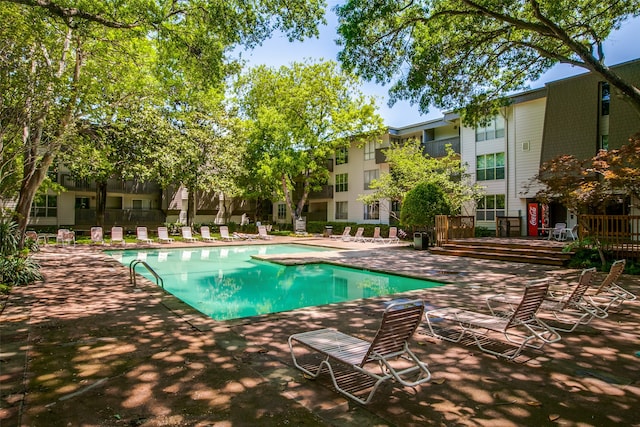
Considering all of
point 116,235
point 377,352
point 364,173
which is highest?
point 364,173

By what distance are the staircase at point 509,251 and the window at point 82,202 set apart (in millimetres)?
28324

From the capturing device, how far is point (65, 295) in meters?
8.23

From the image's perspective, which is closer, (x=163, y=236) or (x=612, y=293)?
(x=612, y=293)

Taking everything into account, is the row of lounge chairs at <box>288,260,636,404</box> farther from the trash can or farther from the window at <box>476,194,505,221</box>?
the window at <box>476,194,505,221</box>

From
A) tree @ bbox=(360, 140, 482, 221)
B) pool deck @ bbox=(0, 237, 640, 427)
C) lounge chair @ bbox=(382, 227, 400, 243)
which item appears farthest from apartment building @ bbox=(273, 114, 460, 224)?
pool deck @ bbox=(0, 237, 640, 427)

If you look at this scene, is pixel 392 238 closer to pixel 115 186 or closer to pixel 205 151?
pixel 205 151

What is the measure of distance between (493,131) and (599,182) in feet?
40.6

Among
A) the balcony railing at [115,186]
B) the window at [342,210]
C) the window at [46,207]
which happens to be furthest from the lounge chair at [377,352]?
the window at [46,207]

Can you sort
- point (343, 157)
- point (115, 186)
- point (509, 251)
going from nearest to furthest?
point (509, 251) < point (115, 186) < point (343, 157)

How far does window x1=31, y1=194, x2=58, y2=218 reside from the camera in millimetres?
28441

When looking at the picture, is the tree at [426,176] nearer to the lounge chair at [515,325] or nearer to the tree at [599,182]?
the tree at [599,182]

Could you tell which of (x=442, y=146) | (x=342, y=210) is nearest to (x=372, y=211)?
(x=342, y=210)

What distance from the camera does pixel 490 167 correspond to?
979 inches

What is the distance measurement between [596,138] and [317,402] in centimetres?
2170
